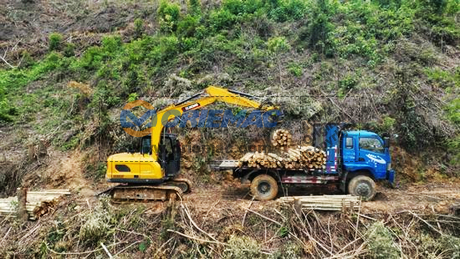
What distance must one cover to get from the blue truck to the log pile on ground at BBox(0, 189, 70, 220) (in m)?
5.36

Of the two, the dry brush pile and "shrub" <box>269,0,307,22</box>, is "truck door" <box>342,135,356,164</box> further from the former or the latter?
"shrub" <box>269,0,307,22</box>

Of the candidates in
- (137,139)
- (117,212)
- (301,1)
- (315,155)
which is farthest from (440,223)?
(301,1)

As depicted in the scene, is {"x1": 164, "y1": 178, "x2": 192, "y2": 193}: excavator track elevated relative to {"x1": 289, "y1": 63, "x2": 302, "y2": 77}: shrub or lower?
lower


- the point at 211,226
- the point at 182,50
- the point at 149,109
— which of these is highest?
the point at 182,50

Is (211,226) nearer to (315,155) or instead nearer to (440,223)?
(315,155)

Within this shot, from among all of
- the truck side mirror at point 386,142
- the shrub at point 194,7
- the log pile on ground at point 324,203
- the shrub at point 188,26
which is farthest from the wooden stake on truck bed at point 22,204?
the shrub at point 194,7

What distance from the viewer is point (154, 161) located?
1063cm

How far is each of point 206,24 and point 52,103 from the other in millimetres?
8828

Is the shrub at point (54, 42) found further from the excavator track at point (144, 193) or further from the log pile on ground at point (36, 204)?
the excavator track at point (144, 193)

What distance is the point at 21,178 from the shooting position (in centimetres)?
1328

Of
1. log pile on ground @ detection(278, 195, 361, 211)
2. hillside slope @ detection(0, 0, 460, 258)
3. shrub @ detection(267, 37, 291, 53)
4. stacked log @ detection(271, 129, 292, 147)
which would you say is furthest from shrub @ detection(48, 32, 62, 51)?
log pile on ground @ detection(278, 195, 361, 211)

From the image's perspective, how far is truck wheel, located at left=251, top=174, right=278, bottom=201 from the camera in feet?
35.2

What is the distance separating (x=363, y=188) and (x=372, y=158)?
3.11 ft

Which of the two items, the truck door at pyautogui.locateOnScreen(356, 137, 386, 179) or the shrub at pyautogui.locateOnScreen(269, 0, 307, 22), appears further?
the shrub at pyautogui.locateOnScreen(269, 0, 307, 22)
